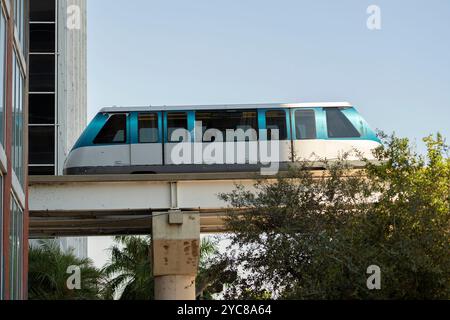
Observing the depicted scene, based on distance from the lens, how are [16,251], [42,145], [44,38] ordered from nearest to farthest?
[16,251]
[42,145]
[44,38]

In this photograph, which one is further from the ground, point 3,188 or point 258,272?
point 3,188

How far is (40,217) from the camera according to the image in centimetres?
4316

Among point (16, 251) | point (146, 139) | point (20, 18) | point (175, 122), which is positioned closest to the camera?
point (16, 251)

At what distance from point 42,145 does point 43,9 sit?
23.9 feet

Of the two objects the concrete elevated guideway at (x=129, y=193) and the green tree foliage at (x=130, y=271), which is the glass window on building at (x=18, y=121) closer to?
the concrete elevated guideway at (x=129, y=193)

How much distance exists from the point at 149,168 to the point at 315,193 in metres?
11.5

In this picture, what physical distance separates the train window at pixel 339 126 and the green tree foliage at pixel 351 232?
391 inches

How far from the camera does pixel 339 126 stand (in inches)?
1682

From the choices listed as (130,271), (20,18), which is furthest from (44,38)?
(20,18)

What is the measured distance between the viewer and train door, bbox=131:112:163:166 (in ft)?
137

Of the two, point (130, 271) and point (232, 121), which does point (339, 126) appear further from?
point (130, 271)

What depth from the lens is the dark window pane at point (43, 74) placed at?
65.4 meters

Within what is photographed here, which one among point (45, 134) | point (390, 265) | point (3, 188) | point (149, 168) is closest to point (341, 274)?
point (390, 265)
